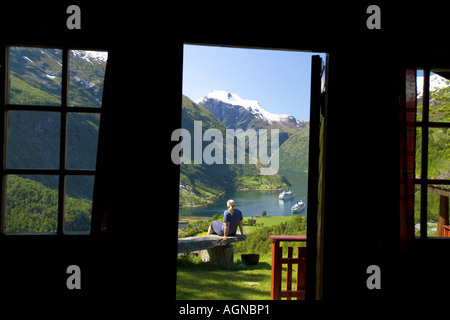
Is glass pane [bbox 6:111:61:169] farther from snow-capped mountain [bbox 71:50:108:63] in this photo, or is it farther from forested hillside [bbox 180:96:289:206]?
forested hillside [bbox 180:96:289:206]

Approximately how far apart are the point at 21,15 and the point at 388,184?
2.36 meters

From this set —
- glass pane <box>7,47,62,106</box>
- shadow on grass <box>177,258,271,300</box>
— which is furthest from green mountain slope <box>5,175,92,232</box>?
shadow on grass <box>177,258,271,300</box>

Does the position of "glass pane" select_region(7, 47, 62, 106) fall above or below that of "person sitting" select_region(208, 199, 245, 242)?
above

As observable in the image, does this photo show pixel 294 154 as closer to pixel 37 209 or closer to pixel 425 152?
pixel 425 152

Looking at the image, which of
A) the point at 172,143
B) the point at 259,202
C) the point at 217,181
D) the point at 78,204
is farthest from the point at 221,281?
the point at 217,181

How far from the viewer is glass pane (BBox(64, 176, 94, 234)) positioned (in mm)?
1720

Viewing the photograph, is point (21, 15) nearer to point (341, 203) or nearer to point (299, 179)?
point (341, 203)

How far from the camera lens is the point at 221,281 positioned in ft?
13.8

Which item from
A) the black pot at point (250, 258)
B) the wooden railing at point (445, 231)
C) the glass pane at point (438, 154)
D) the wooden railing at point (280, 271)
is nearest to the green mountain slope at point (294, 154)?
the black pot at point (250, 258)

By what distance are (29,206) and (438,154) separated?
260 cm

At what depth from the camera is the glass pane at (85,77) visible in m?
1.72

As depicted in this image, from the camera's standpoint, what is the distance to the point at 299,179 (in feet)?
125

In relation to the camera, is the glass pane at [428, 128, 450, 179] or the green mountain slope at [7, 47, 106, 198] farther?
the glass pane at [428, 128, 450, 179]

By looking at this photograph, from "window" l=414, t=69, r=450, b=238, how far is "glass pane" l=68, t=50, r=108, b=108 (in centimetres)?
200
